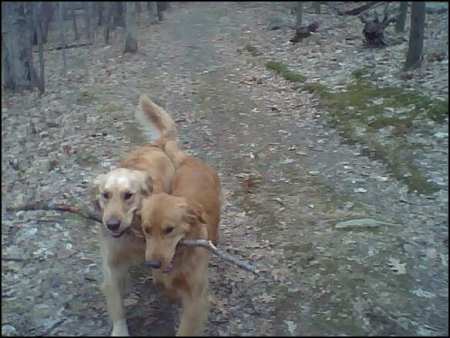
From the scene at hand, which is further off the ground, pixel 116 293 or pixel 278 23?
pixel 278 23

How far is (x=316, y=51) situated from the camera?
40.4 feet

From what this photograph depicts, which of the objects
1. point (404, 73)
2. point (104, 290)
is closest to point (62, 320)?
point (104, 290)

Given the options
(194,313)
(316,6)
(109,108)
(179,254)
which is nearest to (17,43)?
(109,108)

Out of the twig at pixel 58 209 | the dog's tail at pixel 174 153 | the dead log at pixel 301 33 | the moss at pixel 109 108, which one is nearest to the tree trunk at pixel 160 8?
the dead log at pixel 301 33

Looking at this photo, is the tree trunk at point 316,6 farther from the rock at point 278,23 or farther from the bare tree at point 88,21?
the bare tree at point 88,21

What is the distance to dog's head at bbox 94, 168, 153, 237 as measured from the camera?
13.0 feet

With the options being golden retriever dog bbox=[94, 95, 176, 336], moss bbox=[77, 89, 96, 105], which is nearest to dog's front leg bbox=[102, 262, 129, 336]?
golden retriever dog bbox=[94, 95, 176, 336]

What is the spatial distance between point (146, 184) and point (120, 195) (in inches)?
11.1

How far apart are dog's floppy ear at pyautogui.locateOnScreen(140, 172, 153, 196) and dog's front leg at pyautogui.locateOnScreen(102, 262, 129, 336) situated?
566 mm

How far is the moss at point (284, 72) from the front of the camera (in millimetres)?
10430

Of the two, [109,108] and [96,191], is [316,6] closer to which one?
[109,108]

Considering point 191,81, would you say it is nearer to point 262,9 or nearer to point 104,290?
point 104,290

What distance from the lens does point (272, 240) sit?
5.25m

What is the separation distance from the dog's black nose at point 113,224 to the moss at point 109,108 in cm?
571
